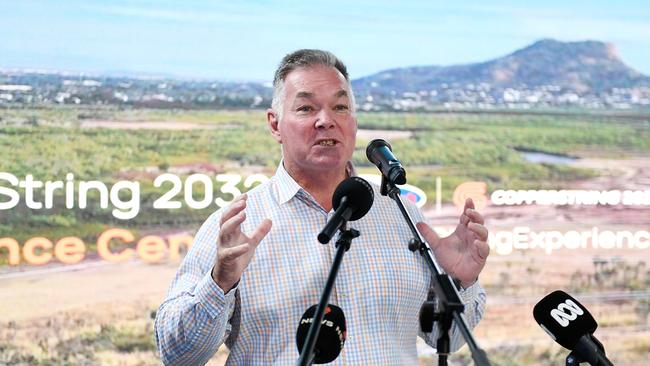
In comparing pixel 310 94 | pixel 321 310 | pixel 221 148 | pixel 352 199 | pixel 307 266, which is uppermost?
pixel 310 94

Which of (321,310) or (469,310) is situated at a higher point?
(321,310)

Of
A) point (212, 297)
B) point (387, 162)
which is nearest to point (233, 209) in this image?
point (212, 297)

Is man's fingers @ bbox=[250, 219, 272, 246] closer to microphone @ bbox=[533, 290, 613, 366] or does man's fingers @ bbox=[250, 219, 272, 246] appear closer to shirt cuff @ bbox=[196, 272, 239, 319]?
shirt cuff @ bbox=[196, 272, 239, 319]

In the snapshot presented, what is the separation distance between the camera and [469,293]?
2494 mm

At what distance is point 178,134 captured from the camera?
4.35 meters

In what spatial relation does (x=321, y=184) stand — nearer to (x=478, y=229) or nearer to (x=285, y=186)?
(x=285, y=186)

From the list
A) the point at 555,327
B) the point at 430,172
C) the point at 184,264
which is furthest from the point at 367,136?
the point at 555,327

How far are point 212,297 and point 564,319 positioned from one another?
74 centimetres

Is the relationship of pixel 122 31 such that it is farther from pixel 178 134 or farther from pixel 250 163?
pixel 250 163

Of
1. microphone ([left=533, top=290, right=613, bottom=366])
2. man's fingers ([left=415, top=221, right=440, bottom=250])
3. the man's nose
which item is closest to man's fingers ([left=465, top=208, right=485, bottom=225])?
man's fingers ([left=415, top=221, right=440, bottom=250])

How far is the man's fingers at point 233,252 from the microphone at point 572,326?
583 millimetres

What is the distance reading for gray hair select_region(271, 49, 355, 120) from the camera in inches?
103

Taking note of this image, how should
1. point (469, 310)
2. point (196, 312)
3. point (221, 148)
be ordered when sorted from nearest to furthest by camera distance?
1. point (196, 312)
2. point (469, 310)
3. point (221, 148)

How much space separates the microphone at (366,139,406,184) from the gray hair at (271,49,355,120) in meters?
0.38
